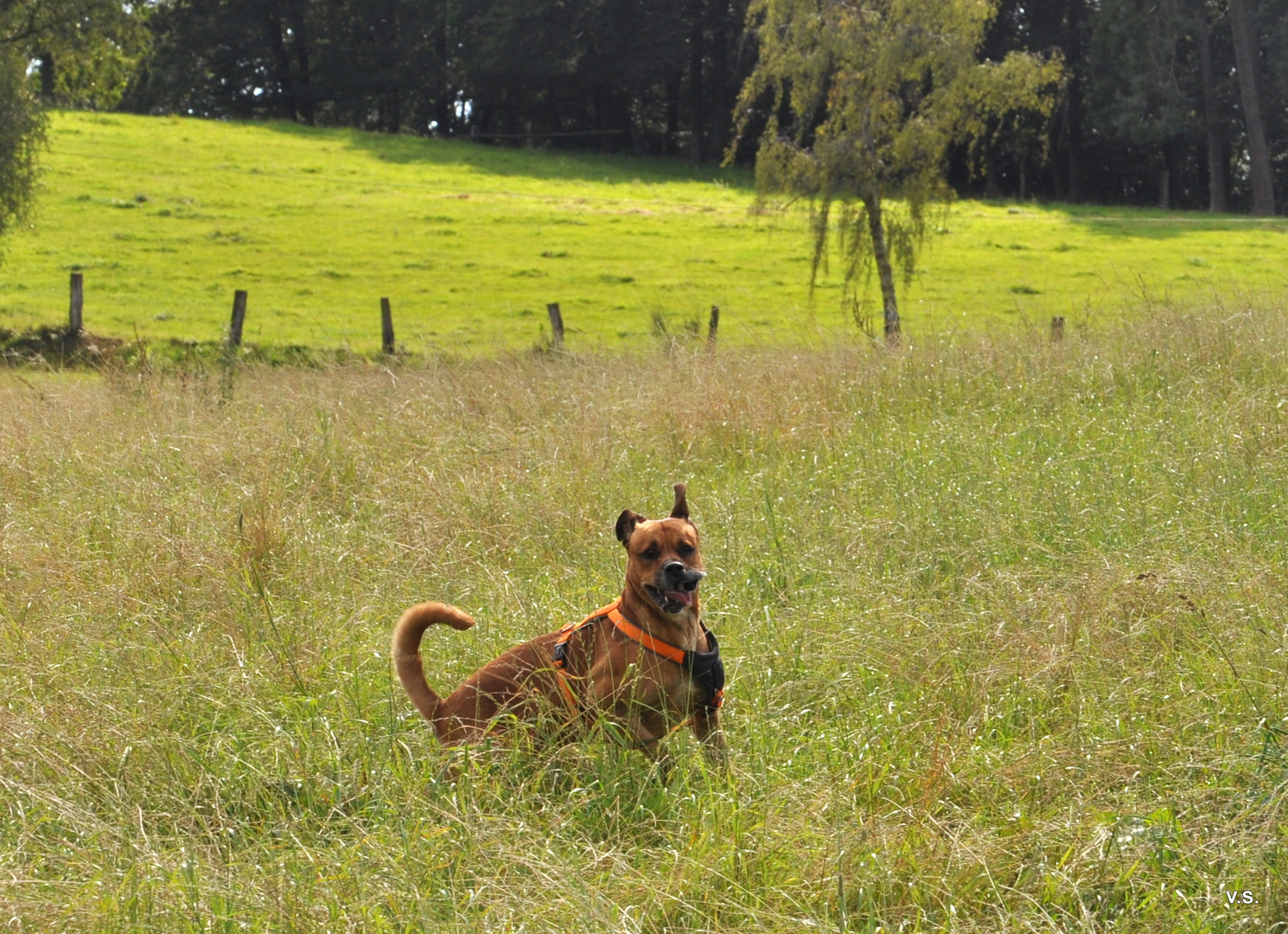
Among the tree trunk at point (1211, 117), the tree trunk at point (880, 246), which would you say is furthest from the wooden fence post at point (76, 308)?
the tree trunk at point (1211, 117)

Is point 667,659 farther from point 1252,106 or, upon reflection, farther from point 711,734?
point 1252,106

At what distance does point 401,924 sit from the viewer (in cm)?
346

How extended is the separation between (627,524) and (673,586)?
379 millimetres

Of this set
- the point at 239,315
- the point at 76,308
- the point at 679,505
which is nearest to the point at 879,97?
the point at 239,315

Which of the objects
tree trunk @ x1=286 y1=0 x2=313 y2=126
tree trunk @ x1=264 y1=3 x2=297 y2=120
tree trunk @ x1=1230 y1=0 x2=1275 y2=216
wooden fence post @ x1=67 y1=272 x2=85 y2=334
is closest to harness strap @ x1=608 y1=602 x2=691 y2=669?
wooden fence post @ x1=67 y1=272 x2=85 y2=334

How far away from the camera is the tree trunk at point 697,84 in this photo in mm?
59281

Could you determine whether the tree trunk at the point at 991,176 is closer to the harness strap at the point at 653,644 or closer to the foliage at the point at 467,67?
the foliage at the point at 467,67

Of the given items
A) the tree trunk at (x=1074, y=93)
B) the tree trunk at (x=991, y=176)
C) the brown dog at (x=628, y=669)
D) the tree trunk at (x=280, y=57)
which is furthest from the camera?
the tree trunk at (x=280, y=57)

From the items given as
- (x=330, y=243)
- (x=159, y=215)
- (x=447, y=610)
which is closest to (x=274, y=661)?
(x=447, y=610)

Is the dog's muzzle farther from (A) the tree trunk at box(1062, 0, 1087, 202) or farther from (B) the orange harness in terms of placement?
(A) the tree trunk at box(1062, 0, 1087, 202)

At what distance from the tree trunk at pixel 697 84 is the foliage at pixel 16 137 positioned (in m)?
39.6

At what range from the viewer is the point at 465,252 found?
107 ft

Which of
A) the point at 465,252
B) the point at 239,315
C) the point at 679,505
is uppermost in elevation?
the point at 465,252

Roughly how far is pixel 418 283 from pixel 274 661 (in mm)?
24448
